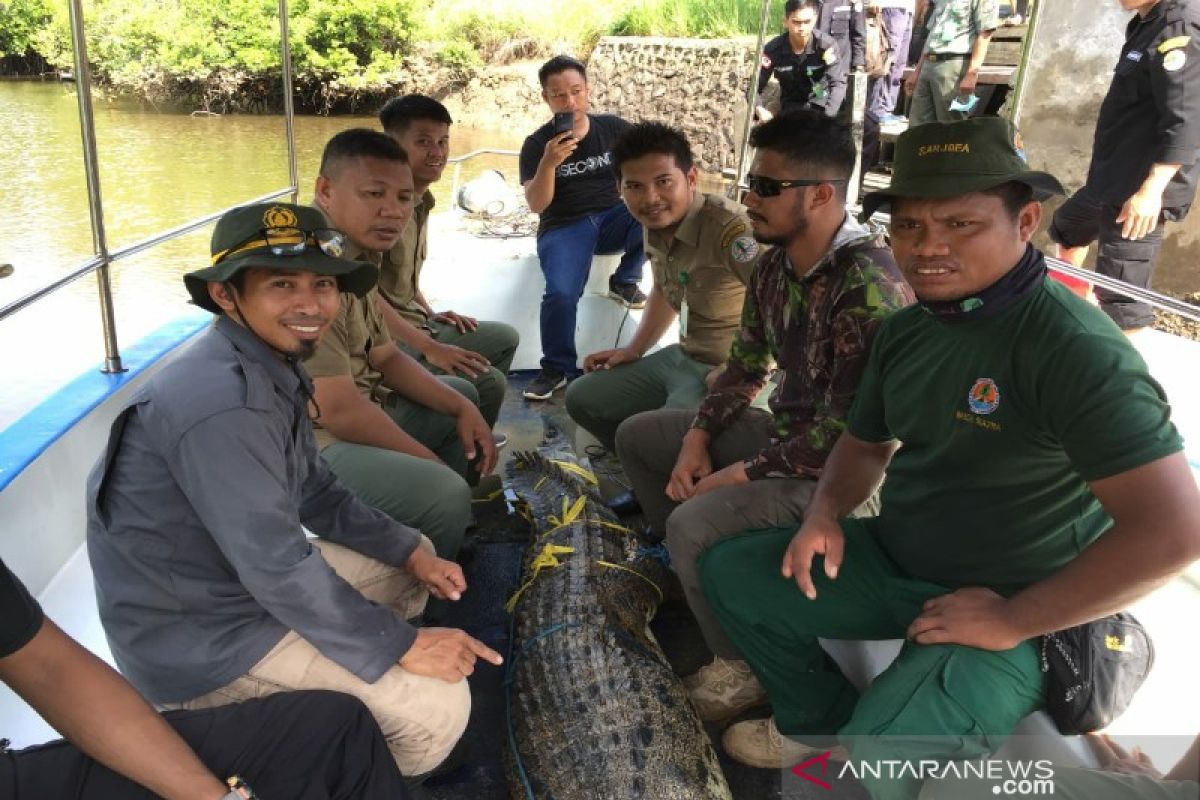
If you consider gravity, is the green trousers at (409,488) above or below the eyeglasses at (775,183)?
below

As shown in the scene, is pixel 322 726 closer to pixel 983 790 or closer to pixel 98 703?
pixel 98 703

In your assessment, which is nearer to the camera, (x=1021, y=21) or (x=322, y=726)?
(x=322, y=726)

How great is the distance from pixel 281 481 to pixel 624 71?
16.1m

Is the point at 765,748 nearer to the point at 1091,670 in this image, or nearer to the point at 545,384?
the point at 1091,670

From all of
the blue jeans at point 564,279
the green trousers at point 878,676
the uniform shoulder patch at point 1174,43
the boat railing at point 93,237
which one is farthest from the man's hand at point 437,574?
the uniform shoulder patch at point 1174,43

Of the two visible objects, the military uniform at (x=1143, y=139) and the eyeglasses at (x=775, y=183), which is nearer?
the eyeglasses at (x=775, y=183)

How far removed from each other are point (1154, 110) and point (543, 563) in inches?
135

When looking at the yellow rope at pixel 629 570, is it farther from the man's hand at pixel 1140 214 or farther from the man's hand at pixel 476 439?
the man's hand at pixel 1140 214

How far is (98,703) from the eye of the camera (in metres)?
1.38

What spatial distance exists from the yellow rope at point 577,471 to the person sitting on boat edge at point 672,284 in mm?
411

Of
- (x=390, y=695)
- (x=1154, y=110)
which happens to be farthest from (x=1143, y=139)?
(x=390, y=695)

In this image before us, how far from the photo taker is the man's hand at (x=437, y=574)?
2.22 meters

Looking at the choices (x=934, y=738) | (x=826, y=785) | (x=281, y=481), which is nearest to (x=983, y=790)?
(x=934, y=738)

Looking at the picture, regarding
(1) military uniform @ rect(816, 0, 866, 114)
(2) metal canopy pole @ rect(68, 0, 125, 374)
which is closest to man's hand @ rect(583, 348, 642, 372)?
(2) metal canopy pole @ rect(68, 0, 125, 374)
